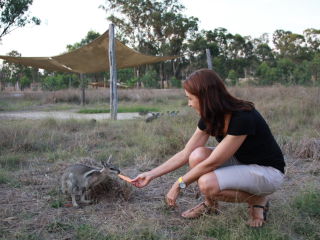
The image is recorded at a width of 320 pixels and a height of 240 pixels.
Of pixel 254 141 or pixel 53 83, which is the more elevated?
pixel 53 83

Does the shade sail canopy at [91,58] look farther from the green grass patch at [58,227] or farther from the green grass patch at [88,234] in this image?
the green grass patch at [88,234]

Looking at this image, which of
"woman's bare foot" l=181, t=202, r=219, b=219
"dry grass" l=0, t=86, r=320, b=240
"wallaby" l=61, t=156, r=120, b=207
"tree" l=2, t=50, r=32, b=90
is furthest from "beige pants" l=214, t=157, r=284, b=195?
"tree" l=2, t=50, r=32, b=90

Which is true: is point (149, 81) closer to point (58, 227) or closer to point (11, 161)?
point (11, 161)

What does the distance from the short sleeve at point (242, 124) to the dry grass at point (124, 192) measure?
0.60m

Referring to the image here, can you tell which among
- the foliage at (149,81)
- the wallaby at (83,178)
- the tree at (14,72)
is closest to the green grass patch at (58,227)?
the wallaby at (83,178)

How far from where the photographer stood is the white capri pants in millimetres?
2260

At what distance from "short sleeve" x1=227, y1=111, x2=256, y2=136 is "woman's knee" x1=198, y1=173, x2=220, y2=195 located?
0.98ft

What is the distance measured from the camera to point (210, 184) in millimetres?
2262

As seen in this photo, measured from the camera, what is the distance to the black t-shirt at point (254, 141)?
2.19m

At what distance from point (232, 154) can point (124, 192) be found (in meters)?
1.14

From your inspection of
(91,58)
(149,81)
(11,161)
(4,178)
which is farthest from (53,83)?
(4,178)

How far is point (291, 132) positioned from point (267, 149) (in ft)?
12.1

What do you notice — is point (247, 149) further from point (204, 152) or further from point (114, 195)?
point (114, 195)

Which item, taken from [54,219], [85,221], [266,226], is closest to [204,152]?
[266,226]
